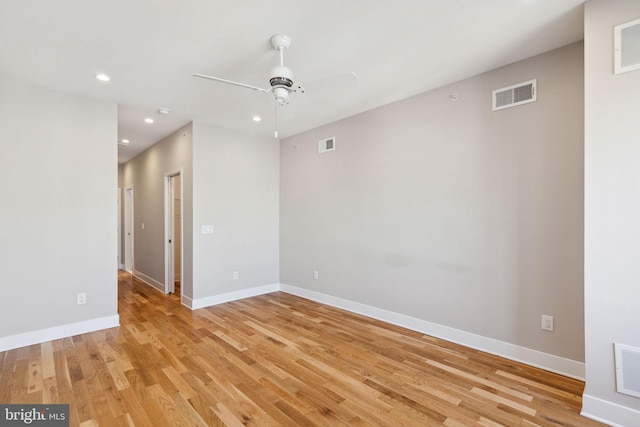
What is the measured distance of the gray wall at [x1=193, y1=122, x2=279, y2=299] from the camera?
14.3ft

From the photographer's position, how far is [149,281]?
5734 millimetres

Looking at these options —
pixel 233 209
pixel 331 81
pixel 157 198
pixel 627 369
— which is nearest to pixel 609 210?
pixel 627 369

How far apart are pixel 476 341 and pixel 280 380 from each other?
6.51 ft

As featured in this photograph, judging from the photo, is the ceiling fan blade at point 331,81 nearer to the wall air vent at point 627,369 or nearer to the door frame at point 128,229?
the wall air vent at point 627,369

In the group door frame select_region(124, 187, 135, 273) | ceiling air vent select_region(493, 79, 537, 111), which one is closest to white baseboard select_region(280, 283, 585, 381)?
ceiling air vent select_region(493, 79, 537, 111)

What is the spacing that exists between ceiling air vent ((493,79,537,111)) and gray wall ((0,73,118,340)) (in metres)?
4.37

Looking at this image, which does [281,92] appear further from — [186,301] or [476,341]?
[186,301]

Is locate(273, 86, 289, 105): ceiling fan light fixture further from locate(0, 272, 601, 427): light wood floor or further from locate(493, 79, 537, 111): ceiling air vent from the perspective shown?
locate(0, 272, 601, 427): light wood floor

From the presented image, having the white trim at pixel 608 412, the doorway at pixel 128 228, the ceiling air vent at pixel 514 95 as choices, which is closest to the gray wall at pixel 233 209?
the doorway at pixel 128 228

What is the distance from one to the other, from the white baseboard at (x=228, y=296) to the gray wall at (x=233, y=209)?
0.19 feet

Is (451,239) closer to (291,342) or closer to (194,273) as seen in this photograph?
(291,342)

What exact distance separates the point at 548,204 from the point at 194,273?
14.2 feet

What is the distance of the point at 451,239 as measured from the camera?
10.3 ft

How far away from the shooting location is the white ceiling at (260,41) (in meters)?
1.98
